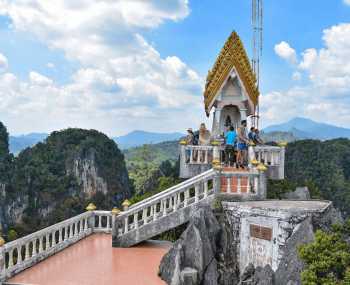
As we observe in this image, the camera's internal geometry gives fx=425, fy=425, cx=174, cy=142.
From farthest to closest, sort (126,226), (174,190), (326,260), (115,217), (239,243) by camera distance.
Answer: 1. (126,226)
2. (115,217)
3. (174,190)
4. (239,243)
5. (326,260)

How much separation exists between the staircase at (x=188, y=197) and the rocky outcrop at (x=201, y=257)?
116 cm

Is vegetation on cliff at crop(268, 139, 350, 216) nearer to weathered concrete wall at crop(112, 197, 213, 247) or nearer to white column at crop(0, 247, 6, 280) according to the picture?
weathered concrete wall at crop(112, 197, 213, 247)

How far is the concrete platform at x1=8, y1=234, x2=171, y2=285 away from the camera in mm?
10426

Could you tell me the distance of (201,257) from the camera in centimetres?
1035

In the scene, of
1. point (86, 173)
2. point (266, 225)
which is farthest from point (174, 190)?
point (86, 173)

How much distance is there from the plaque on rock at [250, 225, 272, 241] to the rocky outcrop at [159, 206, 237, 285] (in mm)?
936

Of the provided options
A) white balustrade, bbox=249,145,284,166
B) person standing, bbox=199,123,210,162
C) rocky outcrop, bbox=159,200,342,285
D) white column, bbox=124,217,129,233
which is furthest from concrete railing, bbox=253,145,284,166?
white column, bbox=124,217,129,233

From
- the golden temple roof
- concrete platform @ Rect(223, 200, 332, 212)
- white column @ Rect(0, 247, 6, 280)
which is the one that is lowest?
white column @ Rect(0, 247, 6, 280)

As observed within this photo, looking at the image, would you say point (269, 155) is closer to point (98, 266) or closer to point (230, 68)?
point (230, 68)

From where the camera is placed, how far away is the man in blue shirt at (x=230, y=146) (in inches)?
565

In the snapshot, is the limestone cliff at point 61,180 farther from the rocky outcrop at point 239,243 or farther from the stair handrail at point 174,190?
the rocky outcrop at point 239,243

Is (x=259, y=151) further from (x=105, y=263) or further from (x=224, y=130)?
(x=105, y=263)

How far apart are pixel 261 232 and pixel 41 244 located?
6.22 m

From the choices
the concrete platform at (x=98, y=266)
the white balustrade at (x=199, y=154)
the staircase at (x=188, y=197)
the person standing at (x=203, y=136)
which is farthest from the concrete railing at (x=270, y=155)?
the concrete platform at (x=98, y=266)
